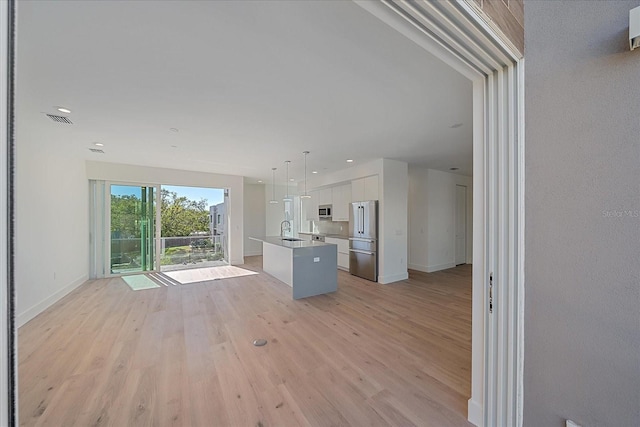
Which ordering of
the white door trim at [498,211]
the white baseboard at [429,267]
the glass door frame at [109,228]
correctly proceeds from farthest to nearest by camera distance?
the white baseboard at [429,267] → the glass door frame at [109,228] → the white door trim at [498,211]

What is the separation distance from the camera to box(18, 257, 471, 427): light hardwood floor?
1.74 m

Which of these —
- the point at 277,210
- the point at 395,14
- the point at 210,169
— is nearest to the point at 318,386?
the point at 395,14

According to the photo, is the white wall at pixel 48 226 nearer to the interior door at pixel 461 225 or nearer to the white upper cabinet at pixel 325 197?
the white upper cabinet at pixel 325 197

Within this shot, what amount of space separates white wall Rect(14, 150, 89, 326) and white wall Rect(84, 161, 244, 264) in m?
0.36

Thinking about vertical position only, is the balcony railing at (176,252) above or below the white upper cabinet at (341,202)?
below

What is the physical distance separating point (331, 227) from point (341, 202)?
1014mm

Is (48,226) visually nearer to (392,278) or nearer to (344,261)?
(344,261)

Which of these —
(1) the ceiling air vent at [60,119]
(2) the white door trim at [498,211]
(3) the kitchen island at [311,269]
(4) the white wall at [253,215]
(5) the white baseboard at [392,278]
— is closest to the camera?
(2) the white door trim at [498,211]

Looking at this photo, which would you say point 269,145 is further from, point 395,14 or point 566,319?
point 566,319

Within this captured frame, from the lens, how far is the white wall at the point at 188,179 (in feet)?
17.7

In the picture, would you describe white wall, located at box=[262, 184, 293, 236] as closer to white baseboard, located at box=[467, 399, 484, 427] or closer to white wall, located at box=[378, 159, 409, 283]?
white wall, located at box=[378, 159, 409, 283]

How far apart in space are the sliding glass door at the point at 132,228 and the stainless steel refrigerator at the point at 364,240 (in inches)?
194

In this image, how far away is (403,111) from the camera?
9.15 ft

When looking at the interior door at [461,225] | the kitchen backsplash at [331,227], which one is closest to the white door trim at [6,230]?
the kitchen backsplash at [331,227]
